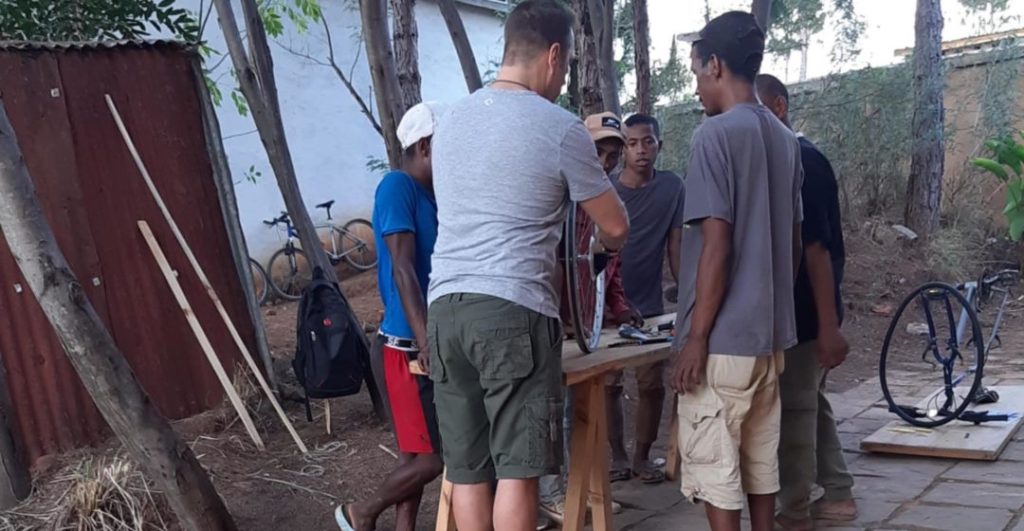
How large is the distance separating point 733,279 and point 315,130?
10.5 metres

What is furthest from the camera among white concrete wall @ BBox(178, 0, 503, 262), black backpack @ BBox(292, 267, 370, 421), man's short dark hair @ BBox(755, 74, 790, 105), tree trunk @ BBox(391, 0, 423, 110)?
white concrete wall @ BBox(178, 0, 503, 262)

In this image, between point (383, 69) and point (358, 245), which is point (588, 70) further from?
point (358, 245)

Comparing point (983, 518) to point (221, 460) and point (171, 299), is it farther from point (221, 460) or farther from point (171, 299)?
point (171, 299)

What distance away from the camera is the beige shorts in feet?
9.96

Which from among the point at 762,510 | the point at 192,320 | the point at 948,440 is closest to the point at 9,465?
the point at 192,320

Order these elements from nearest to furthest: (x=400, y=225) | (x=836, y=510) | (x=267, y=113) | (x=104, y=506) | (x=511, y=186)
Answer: (x=511, y=186) → (x=400, y=225) → (x=836, y=510) → (x=104, y=506) → (x=267, y=113)

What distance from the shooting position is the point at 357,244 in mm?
12703

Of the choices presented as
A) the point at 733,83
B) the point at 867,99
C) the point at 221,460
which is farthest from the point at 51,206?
the point at 867,99

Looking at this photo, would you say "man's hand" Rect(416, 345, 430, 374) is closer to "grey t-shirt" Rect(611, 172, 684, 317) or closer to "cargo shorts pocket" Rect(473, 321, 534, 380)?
"cargo shorts pocket" Rect(473, 321, 534, 380)

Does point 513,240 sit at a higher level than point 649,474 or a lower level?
higher

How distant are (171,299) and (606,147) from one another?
3008 millimetres

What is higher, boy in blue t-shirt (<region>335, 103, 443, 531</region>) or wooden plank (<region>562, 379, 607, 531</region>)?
boy in blue t-shirt (<region>335, 103, 443, 531</region>)

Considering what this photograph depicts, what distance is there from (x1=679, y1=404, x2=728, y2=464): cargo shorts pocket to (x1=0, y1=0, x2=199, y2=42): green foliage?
4.26 metres

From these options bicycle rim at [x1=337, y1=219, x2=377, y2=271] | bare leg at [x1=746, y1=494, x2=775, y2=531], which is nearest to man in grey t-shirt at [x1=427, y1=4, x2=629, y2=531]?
bare leg at [x1=746, y1=494, x2=775, y2=531]
